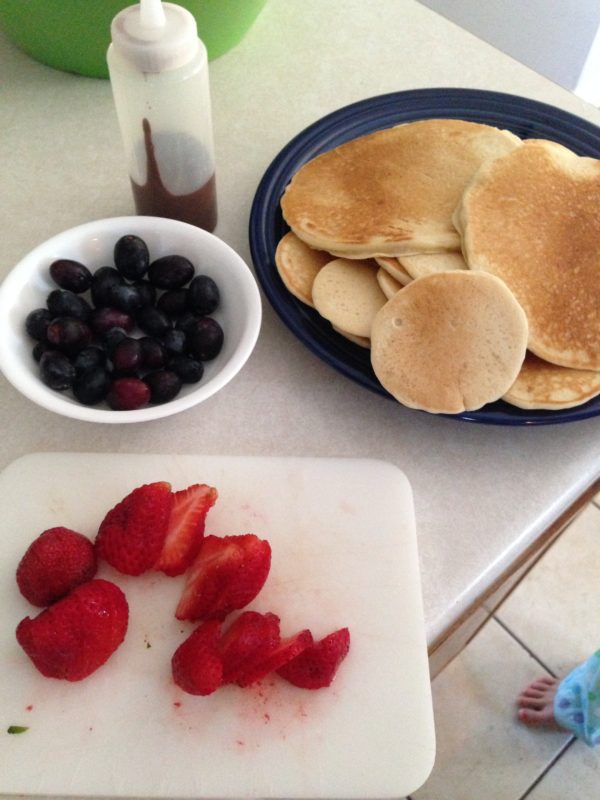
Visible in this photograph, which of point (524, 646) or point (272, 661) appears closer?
point (272, 661)

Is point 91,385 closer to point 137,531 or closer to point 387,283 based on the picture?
point 137,531

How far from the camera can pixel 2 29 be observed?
3.89 ft

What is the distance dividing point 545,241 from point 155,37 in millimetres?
500

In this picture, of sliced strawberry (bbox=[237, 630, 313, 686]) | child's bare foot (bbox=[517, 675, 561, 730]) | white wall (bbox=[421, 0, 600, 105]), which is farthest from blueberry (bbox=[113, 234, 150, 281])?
white wall (bbox=[421, 0, 600, 105])

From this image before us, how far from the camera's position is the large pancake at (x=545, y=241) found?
0.80 meters

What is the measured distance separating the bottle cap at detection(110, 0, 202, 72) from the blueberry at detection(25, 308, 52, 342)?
0.94 feet

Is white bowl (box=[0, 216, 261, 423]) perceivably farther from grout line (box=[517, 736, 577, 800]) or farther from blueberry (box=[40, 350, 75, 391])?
grout line (box=[517, 736, 577, 800])

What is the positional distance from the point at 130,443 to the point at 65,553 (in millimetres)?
173

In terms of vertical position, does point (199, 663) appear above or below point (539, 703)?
above

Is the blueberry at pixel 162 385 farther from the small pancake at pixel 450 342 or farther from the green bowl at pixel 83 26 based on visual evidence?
the green bowl at pixel 83 26

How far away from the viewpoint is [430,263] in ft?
2.74

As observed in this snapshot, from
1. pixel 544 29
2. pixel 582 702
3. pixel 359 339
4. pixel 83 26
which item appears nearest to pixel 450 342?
pixel 359 339

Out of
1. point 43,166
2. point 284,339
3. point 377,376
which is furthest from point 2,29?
point 377,376

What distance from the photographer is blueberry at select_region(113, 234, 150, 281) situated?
0.82 m
